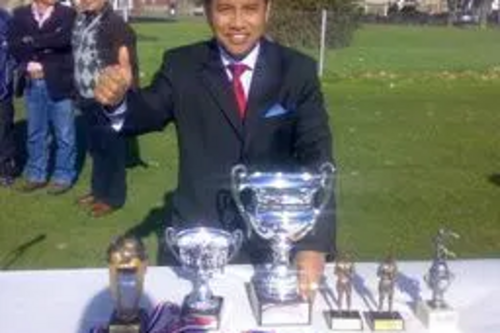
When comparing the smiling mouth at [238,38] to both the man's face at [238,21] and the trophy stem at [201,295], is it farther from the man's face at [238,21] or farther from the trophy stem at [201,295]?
the trophy stem at [201,295]

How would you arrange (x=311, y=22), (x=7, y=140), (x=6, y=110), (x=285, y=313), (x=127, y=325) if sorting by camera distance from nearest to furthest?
1. (x=127, y=325)
2. (x=285, y=313)
3. (x=6, y=110)
4. (x=7, y=140)
5. (x=311, y=22)

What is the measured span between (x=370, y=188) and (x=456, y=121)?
5002 millimetres

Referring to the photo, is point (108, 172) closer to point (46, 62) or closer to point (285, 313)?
point (46, 62)

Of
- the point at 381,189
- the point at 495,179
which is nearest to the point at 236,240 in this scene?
the point at 381,189

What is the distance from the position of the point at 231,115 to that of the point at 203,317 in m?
0.80

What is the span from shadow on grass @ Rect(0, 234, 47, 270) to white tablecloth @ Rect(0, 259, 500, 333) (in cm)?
323

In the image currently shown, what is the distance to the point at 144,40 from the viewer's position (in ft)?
97.9

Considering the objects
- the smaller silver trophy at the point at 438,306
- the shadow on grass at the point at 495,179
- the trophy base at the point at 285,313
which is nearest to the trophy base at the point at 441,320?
the smaller silver trophy at the point at 438,306

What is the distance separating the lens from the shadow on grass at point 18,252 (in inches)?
243

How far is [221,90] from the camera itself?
3.08 meters

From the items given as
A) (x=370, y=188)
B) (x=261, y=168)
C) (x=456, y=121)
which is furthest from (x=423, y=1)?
(x=261, y=168)

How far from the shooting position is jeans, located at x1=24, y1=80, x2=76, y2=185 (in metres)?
7.88

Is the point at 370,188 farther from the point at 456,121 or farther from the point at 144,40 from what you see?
Answer: the point at 144,40

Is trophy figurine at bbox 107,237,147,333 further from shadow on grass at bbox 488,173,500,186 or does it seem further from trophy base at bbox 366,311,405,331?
shadow on grass at bbox 488,173,500,186
